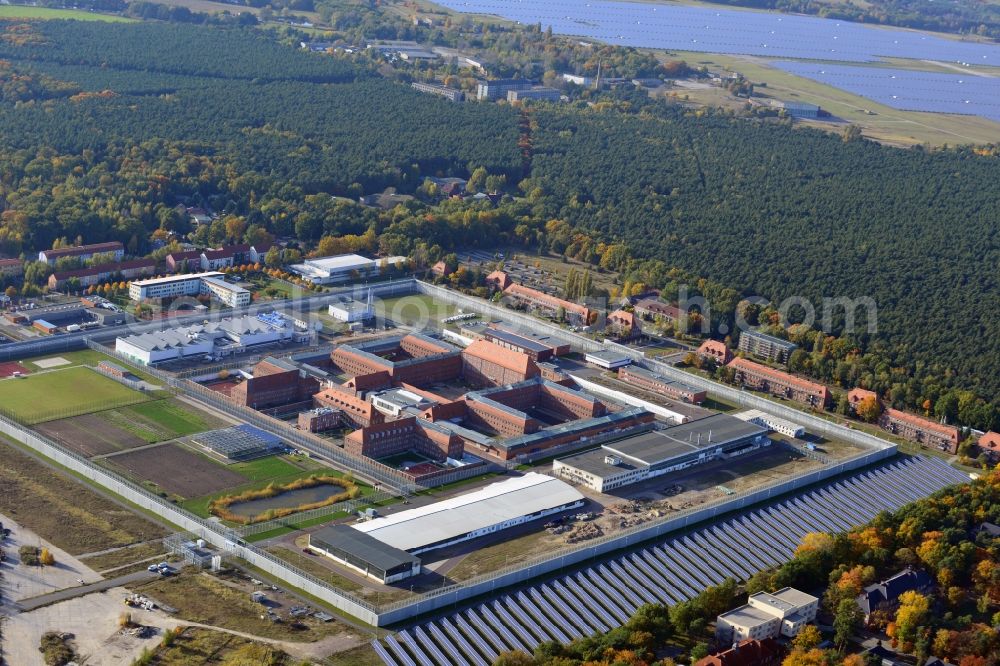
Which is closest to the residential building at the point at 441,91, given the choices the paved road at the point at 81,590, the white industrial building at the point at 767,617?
the paved road at the point at 81,590

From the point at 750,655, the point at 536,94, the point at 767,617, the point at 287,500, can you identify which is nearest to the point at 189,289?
the point at 287,500

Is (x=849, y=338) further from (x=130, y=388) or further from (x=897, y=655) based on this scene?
Answer: (x=130, y=388)

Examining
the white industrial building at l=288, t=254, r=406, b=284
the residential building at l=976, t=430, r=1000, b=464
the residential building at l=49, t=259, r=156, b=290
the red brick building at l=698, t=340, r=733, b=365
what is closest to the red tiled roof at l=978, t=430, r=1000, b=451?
the residential building at l=976, t=430, r=1000, b=464

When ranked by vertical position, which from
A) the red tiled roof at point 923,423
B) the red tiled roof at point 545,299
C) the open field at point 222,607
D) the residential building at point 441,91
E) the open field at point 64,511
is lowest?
the open field at point 222,607

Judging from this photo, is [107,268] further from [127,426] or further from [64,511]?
[64,511]

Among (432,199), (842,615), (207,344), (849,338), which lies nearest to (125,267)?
(207,344)

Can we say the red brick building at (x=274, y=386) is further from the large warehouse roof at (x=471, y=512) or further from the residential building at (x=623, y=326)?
the residential building at (x=623, y=326)

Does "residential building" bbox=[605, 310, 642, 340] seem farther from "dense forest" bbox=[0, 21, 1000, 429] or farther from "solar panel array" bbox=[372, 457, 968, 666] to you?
"solar panel array" bbox=[372, 457, 968, 666]
